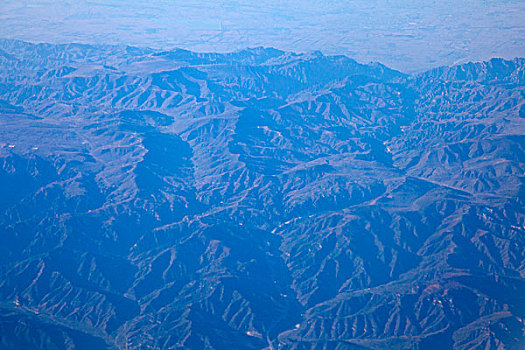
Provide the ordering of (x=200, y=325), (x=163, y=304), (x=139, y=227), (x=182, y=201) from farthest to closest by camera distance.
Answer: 1. (x=182, y=201)
2. (x=139, y=227)
3. (x=163, y=304)
4. (x=200, y=325)

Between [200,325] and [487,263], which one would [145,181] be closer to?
[200,325]

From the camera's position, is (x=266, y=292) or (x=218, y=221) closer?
(x=266, y=292)

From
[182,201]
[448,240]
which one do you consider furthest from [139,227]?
[448,240]

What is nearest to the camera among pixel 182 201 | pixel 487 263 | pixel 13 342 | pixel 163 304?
pixel 13 342

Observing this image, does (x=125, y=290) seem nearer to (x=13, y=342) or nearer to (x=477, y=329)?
(x=13, y=342)

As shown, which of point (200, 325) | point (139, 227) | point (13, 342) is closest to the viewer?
point (13, 342)

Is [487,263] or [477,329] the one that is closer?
[477,329]

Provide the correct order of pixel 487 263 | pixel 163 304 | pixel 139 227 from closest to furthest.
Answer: pixel 163 304, pixel 487 263, pixel 139 227

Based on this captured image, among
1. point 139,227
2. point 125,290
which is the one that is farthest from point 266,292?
point 139,227
